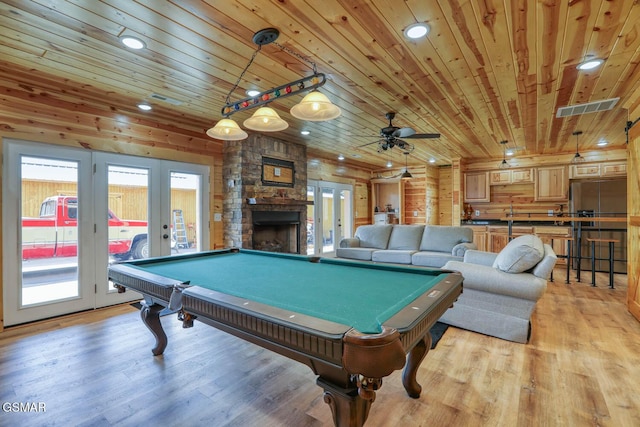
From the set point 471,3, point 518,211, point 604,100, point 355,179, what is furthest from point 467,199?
point 471,3

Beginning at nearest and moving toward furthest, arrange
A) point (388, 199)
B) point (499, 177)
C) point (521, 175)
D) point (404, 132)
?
1. point (404, 132)
2. point (521, 175)
3. point (499, 177)
4. point (388, 199)

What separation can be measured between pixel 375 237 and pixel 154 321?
14.3 ft

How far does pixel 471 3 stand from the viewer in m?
1.85

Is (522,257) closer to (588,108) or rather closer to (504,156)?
(588,108)

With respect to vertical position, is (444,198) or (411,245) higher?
(444,198)

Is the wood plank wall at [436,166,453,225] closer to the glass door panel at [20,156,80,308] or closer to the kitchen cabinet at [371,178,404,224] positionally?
the kitchen cabinet at [371,178,404,224]

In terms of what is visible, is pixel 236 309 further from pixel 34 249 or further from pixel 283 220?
pixel 283 220

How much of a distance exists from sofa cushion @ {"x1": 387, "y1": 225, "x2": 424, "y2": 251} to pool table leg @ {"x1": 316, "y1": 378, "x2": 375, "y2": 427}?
4.68 metres

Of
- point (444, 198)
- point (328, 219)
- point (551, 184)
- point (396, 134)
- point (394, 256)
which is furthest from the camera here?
point (444, 198)

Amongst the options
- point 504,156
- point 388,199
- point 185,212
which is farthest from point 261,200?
point 504,156

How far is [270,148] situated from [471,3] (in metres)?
3.82

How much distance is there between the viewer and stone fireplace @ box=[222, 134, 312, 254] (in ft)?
15.5

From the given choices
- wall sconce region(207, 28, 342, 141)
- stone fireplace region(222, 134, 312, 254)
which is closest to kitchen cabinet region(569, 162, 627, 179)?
stone fireplace region(222, 134, 312, 254)

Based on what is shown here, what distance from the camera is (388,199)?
8703 millimetres
